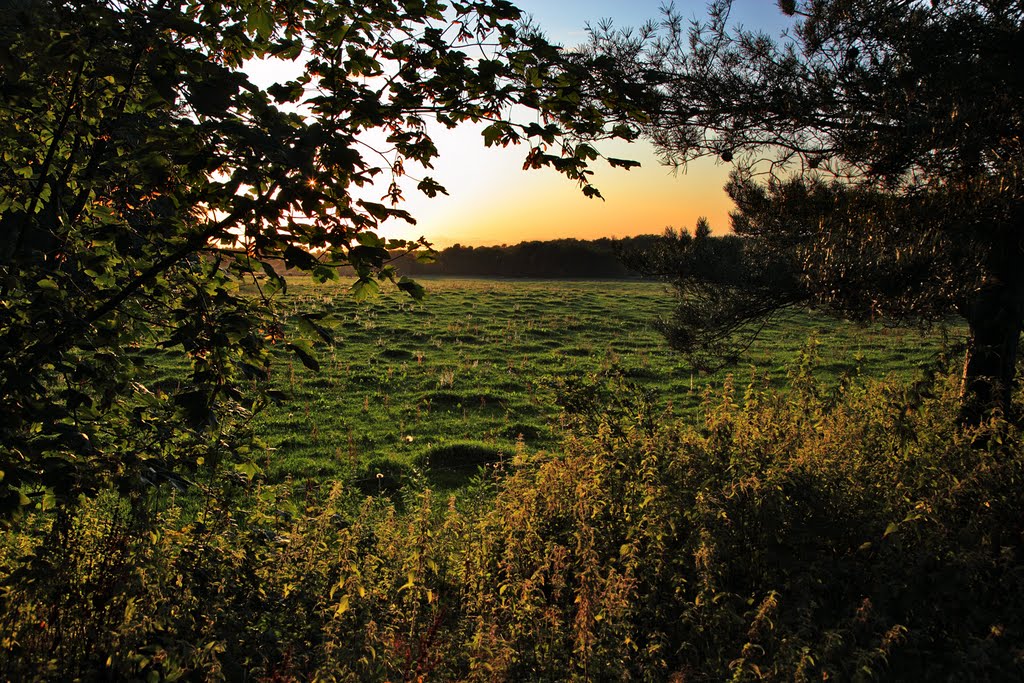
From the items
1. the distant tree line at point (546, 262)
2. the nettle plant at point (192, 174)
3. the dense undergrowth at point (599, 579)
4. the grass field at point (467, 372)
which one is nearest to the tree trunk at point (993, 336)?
the grass field at point (467, 372)

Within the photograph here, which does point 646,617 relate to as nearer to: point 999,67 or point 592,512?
point 592,512

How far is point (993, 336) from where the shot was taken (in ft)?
25.1

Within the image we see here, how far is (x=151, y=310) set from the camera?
379cm

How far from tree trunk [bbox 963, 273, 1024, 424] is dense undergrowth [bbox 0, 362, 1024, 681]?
1.78m

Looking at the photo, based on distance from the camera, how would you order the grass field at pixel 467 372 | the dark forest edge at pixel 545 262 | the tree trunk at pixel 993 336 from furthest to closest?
the dark forest edge at pixel 545 262 < the grass field at pixel 467 372 < the tree trunk at pixel 993 336

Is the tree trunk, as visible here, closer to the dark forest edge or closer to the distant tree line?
the dark forest edge

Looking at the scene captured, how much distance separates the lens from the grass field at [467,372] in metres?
10.5

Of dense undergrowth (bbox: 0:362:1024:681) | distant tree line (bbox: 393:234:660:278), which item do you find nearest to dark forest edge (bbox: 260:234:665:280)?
distant tree line (bbox: 393:234:660:278)

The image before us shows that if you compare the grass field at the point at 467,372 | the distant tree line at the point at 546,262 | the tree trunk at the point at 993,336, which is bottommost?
the grass field at the point at 467,372

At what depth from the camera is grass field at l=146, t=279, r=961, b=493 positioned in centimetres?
1053

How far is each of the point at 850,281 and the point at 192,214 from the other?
6.32 m

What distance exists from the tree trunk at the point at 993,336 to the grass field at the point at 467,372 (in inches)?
20.5

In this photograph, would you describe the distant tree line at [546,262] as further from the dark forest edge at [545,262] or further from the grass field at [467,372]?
the grass field at [467,372]

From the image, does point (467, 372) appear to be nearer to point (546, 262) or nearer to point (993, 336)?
point (993, 336)
